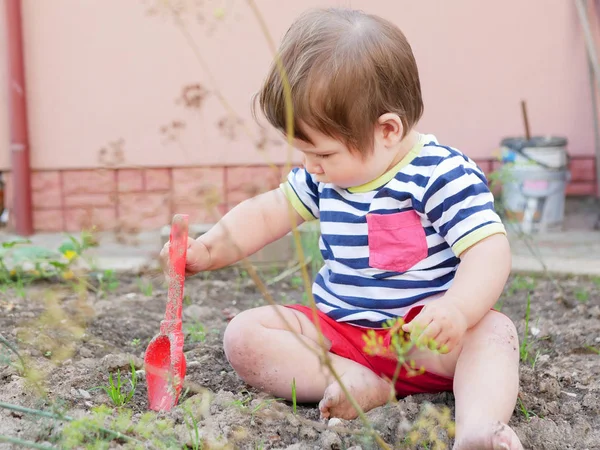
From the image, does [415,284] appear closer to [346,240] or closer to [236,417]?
[346,240]

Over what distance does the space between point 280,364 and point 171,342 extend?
0.78 feet

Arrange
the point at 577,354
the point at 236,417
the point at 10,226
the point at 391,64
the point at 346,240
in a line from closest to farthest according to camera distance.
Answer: the point at 236,417
the point at 391,64
the point at 346,240
the point at 577,354
the point at 10,226

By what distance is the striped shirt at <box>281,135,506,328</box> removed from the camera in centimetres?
179

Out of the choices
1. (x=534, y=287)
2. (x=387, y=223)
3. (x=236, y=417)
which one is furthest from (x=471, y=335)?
(x=534, y=287)

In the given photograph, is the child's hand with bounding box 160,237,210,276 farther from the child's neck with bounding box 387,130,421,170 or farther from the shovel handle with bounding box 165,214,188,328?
the child's neck with bounding box 387,130,421,170

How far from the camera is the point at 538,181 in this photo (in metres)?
4.38

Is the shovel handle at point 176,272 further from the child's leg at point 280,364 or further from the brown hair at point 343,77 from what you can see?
the brown hair at point 343,77

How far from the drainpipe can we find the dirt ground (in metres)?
1.52

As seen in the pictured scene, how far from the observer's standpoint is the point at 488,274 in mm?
1652

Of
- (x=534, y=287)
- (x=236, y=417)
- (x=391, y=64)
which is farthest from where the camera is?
(x=534, y=287)

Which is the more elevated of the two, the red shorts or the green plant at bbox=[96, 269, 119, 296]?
the red shorts

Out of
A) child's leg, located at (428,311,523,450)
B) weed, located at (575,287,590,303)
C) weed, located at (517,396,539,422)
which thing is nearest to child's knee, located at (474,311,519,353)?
child's leg, located at (428,311,523,450)

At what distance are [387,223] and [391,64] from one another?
34 centimetres

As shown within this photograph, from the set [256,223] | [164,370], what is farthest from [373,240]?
[164,370]
